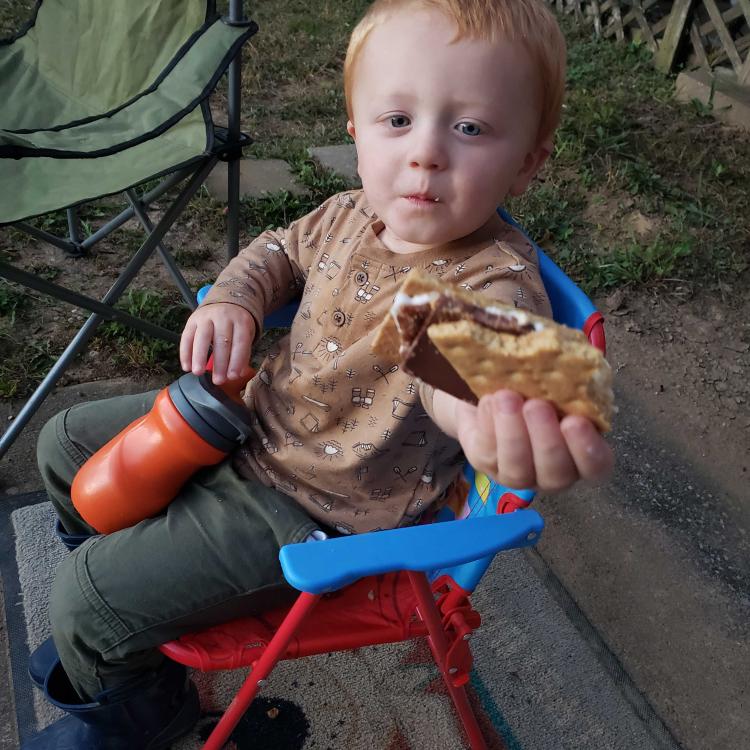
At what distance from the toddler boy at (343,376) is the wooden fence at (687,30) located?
357 cm

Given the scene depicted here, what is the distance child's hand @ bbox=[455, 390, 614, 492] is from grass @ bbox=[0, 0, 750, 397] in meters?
1.78

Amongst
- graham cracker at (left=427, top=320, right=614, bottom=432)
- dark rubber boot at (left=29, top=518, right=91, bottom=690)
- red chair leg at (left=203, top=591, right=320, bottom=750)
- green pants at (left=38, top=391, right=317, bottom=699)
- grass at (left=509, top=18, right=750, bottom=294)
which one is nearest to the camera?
graham cracker at (left=427, top=320, right=614, bottom=432)

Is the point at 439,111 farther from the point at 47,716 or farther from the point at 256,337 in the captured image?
the point at 47,716

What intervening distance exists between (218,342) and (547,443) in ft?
2.34

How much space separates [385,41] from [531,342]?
631 mm

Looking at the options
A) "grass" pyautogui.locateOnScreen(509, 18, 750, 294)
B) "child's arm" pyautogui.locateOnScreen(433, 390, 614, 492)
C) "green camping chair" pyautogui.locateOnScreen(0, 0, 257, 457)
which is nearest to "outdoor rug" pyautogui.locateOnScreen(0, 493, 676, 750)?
"green camping chair" pyautogui.locateOnScreen(0, 0, 257, 457)

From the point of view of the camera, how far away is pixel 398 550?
0.98 meters

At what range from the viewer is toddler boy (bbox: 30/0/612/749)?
1.11 metres

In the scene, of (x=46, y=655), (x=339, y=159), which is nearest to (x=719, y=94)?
(x=339, y=159)

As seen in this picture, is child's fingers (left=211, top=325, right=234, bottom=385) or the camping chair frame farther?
child's fingers (left=211, top=325, right=234, bottom=385)

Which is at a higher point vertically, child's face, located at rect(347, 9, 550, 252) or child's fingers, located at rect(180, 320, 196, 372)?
child's face, located at rect(347, 9, 550, 252)

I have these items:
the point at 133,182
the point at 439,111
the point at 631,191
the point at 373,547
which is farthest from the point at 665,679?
the point at 631,191

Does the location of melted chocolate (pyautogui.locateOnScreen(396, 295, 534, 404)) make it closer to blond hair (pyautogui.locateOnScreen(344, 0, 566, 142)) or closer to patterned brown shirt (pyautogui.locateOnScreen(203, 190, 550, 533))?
patterned brown shirt (pyautogui.locateOnScreen(203, 190, 550, 533))

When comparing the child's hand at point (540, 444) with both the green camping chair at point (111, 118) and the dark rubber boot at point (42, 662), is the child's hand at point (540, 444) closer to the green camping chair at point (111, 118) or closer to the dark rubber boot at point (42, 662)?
the dark rubber boot at point (42, 662)
